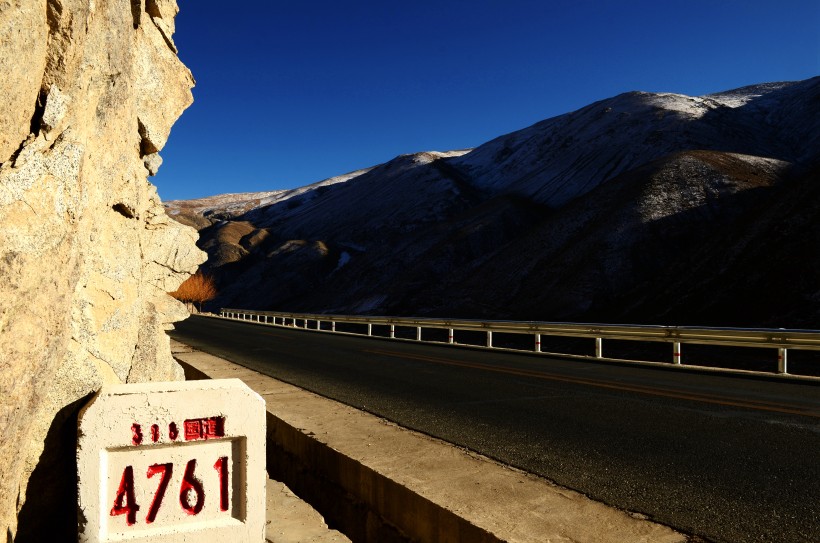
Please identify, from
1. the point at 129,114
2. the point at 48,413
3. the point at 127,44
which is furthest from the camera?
the point at 129,114

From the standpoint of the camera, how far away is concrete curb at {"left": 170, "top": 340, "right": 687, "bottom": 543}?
139 inches

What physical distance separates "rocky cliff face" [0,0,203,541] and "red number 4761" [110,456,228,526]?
511 mm

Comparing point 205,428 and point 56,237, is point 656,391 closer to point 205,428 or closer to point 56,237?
point 205,428

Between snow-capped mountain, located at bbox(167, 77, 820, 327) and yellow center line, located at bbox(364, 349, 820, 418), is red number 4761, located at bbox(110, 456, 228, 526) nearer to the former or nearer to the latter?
yellow center line, located at bbox(364, 349, 820, 418)

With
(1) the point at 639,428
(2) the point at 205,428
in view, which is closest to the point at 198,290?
(1) the point at 639,428

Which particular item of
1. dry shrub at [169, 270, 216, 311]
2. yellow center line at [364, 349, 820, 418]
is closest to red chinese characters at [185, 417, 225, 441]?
yellow center line at [364, 349, 820, 418]

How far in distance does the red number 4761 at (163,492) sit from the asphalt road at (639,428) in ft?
9.25

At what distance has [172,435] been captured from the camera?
3178 mm

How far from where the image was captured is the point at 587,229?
45.2 metres

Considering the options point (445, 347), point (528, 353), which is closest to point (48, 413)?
point (528, 353)

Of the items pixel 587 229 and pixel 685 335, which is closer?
pixel 685 335

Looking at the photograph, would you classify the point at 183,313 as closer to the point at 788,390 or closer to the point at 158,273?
the point at 158,273

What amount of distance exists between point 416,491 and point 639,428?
3738 millimetres

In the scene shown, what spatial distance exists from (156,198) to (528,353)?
38.5 ft
